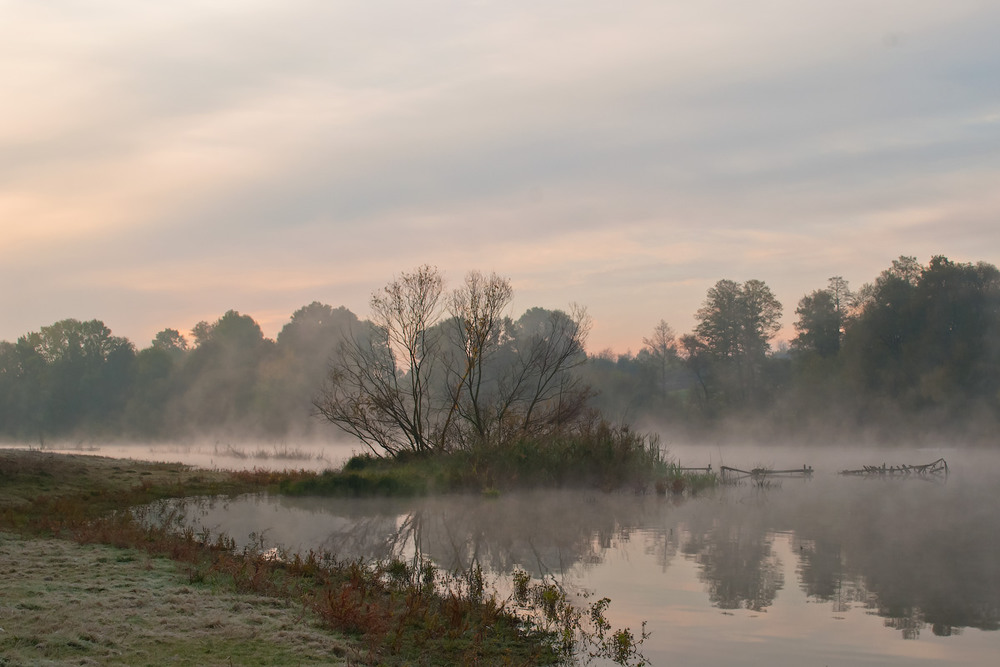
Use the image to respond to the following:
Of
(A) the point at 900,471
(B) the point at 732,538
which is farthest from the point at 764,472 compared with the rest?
(B) the point at 732,538

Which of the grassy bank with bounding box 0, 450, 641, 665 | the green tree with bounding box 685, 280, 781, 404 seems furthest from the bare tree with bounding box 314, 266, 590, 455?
the green tree with bounding box 685, 280, 781, 404

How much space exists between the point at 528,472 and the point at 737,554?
1304 centimetres

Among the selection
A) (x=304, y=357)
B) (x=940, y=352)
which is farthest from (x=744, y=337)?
(x=304, y=357)

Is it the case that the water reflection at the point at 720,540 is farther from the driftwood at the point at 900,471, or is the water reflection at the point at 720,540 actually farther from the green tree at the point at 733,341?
the green tree at the point at 733,341

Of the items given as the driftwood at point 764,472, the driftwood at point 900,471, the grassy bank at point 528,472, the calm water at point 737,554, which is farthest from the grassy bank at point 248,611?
the driftwood at point 900,471

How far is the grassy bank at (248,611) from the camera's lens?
25.4 feet

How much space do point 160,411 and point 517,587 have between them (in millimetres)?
94430

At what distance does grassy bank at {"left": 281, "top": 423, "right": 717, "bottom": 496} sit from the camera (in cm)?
2695

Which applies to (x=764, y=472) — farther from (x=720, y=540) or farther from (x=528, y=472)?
(x=720, y=540)

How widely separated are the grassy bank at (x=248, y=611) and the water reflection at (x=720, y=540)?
6.23 ft

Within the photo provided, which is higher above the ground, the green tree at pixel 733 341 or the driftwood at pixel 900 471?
the green tree at pixel 733 341

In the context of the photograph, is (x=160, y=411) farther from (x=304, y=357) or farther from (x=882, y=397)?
(x=882, y=397)

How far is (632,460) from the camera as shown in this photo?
28.9 meters

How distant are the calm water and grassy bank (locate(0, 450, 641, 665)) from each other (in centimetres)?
118
